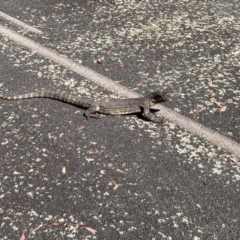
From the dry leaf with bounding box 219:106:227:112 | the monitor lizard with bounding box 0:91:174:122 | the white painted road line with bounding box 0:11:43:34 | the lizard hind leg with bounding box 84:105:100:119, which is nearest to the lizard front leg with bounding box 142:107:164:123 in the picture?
the monitor lizard with bounding box 0:91:174:122

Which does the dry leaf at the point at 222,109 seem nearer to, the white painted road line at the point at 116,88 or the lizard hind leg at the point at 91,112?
the white painted road line at the point at 116,88

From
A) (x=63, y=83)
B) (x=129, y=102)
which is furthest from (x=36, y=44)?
(x=129, y=102)

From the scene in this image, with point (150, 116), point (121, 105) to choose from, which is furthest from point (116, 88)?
point (150, 116)

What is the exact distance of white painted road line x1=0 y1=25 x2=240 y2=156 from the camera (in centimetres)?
579

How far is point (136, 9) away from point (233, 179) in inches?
224

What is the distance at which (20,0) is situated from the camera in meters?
10.1

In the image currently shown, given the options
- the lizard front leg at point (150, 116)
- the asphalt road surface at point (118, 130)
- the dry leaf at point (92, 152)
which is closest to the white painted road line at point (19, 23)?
the asphalt road surface at point (118, 130)

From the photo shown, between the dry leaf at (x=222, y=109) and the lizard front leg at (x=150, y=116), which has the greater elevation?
the dry leaf at (x=222, y=109)

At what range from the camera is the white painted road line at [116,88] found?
19.0 feet

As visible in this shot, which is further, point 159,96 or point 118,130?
point 159,96

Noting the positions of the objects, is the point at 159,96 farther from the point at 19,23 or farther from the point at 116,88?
the point at 19,23

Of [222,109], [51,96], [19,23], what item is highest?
[222,109]

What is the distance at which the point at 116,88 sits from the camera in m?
7.00

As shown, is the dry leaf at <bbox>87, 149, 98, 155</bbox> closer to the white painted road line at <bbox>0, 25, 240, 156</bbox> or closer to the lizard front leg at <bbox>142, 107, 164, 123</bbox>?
the lizard front leg at <bbox>142, 107, 164, 123</bbox>
